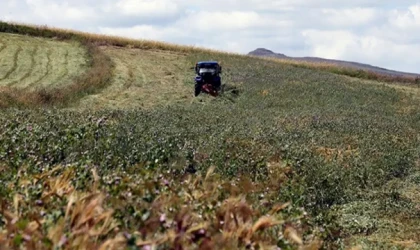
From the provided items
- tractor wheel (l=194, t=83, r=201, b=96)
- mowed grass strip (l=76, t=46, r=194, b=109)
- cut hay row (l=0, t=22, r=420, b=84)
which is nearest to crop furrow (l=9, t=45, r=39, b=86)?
mowed grass strip (l=76, t=46, r=194, b=109)

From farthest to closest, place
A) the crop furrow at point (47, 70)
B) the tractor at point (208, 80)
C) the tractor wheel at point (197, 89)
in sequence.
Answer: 1. the crop furrow at point (47, 70)
2. the tractor at point (208, 80)
3. the tractor wheel at point (197, 89)

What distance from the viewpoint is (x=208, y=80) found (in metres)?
33.2

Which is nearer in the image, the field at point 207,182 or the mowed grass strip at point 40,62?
the field at point 207,182

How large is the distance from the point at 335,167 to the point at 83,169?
263 inches

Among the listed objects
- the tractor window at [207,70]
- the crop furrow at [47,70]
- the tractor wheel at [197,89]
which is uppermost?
the tractor window at [207,70]

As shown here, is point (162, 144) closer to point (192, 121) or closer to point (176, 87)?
point (192, 121)

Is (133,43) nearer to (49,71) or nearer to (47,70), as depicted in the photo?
(47,70)

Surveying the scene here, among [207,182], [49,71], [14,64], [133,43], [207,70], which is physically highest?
[207,182]

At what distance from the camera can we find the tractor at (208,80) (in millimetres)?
32562

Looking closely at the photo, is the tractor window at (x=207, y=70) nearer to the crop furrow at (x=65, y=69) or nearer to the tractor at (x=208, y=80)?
the tractor at (x=208, y=80)

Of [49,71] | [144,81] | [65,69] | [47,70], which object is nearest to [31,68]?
[47,70]

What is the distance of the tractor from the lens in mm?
32562

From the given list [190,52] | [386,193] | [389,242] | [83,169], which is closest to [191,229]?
[83,169]

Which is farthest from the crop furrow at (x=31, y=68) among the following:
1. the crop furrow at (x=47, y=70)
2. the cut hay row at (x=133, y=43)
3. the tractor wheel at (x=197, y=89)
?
the tractor wheel at (x=197, y=89)
